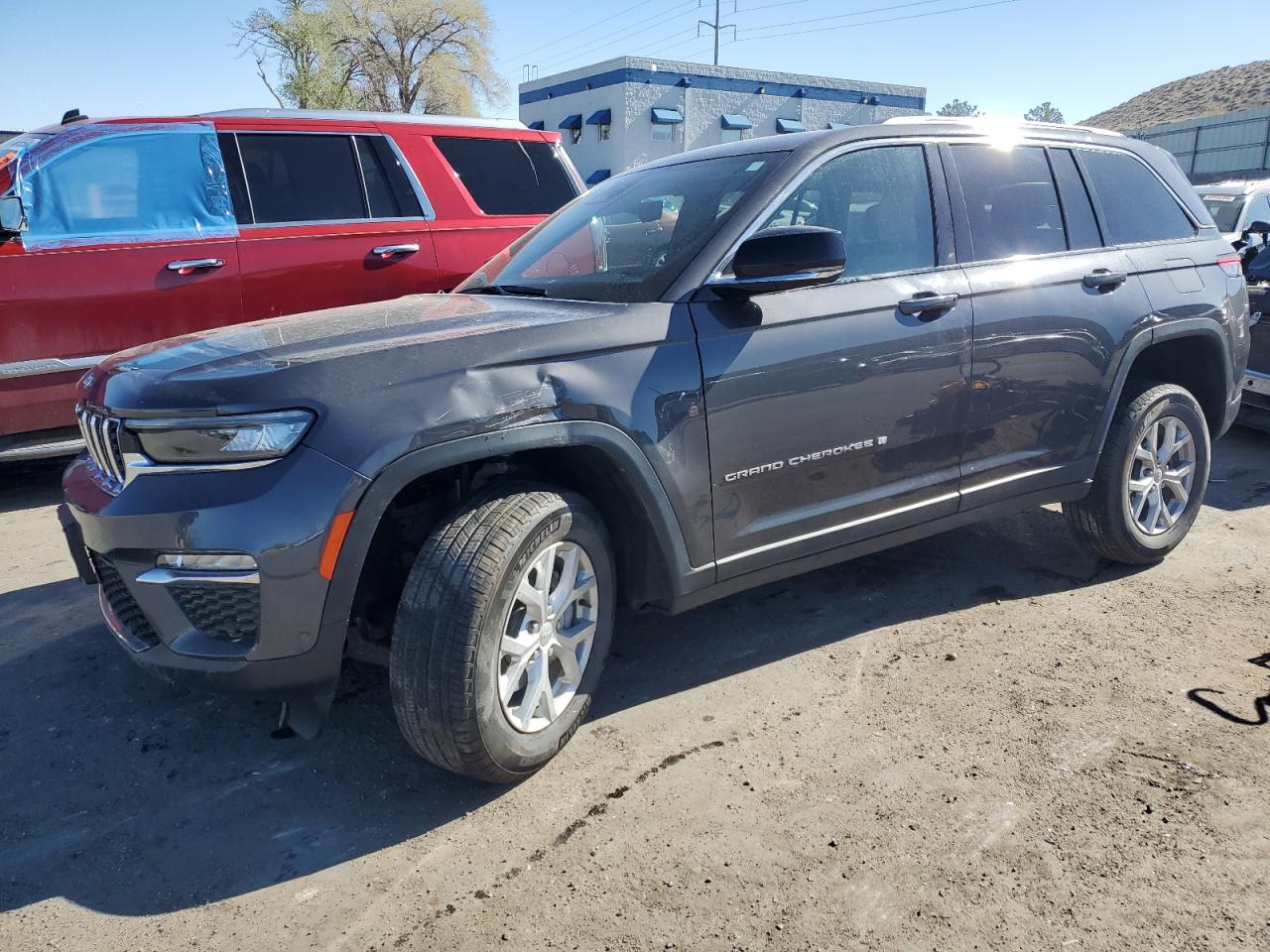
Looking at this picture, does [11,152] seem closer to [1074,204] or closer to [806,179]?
[806,179]

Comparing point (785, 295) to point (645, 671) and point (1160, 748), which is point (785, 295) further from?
point (1160, 748)

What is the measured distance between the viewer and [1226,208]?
36.5 ft

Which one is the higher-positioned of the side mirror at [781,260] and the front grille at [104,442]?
the side mirror at [781,260]

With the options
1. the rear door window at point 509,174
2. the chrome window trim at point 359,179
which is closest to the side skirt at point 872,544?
the chrome window trim at point 359,179

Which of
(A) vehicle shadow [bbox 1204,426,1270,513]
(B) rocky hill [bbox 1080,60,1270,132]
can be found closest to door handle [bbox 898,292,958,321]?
(A) vehicle shadow [bbox 1204,426,1270,513]

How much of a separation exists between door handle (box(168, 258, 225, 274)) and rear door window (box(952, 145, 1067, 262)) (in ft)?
13.0

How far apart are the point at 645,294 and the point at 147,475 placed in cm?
150

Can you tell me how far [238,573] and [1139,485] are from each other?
369cm

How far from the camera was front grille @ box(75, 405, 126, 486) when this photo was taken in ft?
8.30

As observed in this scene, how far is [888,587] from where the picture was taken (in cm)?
412

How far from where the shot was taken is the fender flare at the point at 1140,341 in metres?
3.96

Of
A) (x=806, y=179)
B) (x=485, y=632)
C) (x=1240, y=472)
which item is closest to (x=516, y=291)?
(x=806, y=179)

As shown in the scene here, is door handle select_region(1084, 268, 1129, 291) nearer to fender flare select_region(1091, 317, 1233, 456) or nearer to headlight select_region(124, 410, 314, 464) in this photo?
fender flare select_region(1091, 317, 1233, 456)

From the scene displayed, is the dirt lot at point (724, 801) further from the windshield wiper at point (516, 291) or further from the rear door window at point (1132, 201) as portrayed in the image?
the rear door window at point (1132, 201)
